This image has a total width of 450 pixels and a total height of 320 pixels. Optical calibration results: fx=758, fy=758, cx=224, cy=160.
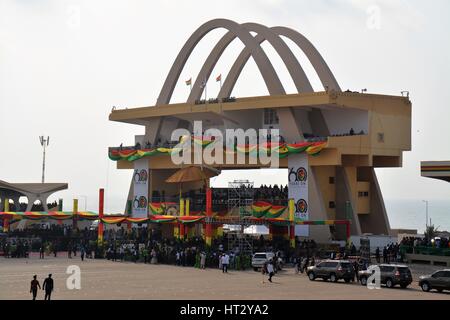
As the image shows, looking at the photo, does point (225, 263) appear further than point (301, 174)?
No

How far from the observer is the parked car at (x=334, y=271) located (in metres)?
35.6

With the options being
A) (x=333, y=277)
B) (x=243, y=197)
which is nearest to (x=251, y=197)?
(x=243, y=197)

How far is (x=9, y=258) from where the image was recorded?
4916 cm

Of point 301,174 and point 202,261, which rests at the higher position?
point 301,174

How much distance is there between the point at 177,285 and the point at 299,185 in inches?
971

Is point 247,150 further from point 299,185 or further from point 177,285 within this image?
point 177,285

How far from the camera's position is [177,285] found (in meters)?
32.9

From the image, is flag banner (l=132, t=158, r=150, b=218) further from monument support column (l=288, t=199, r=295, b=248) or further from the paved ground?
the paved ground

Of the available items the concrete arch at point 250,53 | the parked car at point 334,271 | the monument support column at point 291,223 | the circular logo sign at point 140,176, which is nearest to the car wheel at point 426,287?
the parked car at point 334,271

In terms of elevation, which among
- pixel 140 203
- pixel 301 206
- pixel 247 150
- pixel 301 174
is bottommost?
pixel 301 206

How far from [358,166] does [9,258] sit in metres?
26.4
